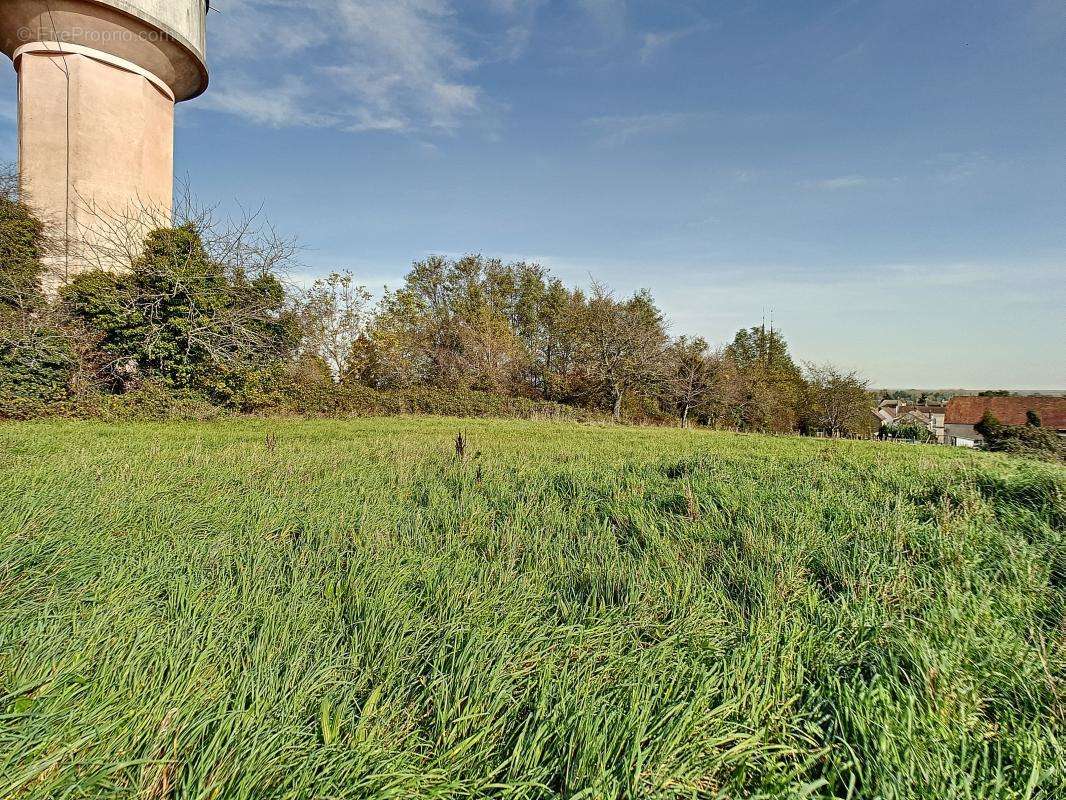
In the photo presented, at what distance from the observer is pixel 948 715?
1.77 meters

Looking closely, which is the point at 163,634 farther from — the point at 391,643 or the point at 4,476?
the point at 4,476

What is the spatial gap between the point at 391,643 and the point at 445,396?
18239 millimetres

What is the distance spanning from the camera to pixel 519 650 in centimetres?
200

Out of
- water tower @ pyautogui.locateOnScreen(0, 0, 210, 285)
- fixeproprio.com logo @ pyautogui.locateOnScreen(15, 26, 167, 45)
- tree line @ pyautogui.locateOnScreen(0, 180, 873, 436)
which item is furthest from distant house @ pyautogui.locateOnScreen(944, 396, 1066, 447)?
fixeproprio.com logo @ pyautogui.locateOnScreen(15, 26, 167, 45)

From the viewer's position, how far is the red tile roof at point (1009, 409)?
139ft

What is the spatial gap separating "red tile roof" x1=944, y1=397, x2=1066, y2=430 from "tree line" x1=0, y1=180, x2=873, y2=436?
20.3 meters

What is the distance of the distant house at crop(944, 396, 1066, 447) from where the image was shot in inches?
1668

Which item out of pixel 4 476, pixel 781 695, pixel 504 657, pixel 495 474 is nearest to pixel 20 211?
pixel 4 476

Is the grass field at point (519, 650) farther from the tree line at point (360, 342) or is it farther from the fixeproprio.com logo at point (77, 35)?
the fixeproprio.com logo at point (77, 35)

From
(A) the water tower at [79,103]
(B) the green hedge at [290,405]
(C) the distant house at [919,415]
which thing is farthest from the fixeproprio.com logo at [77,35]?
(C) the distant house at [919,415]

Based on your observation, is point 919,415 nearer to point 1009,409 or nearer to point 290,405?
point 1009,409

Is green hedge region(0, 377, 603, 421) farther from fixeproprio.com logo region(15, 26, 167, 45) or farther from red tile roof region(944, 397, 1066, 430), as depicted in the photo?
red tile roof region(944, 397, 1066, 430)

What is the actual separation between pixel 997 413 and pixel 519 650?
63.1m

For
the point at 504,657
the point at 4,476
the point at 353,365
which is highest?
the point at 353,365
